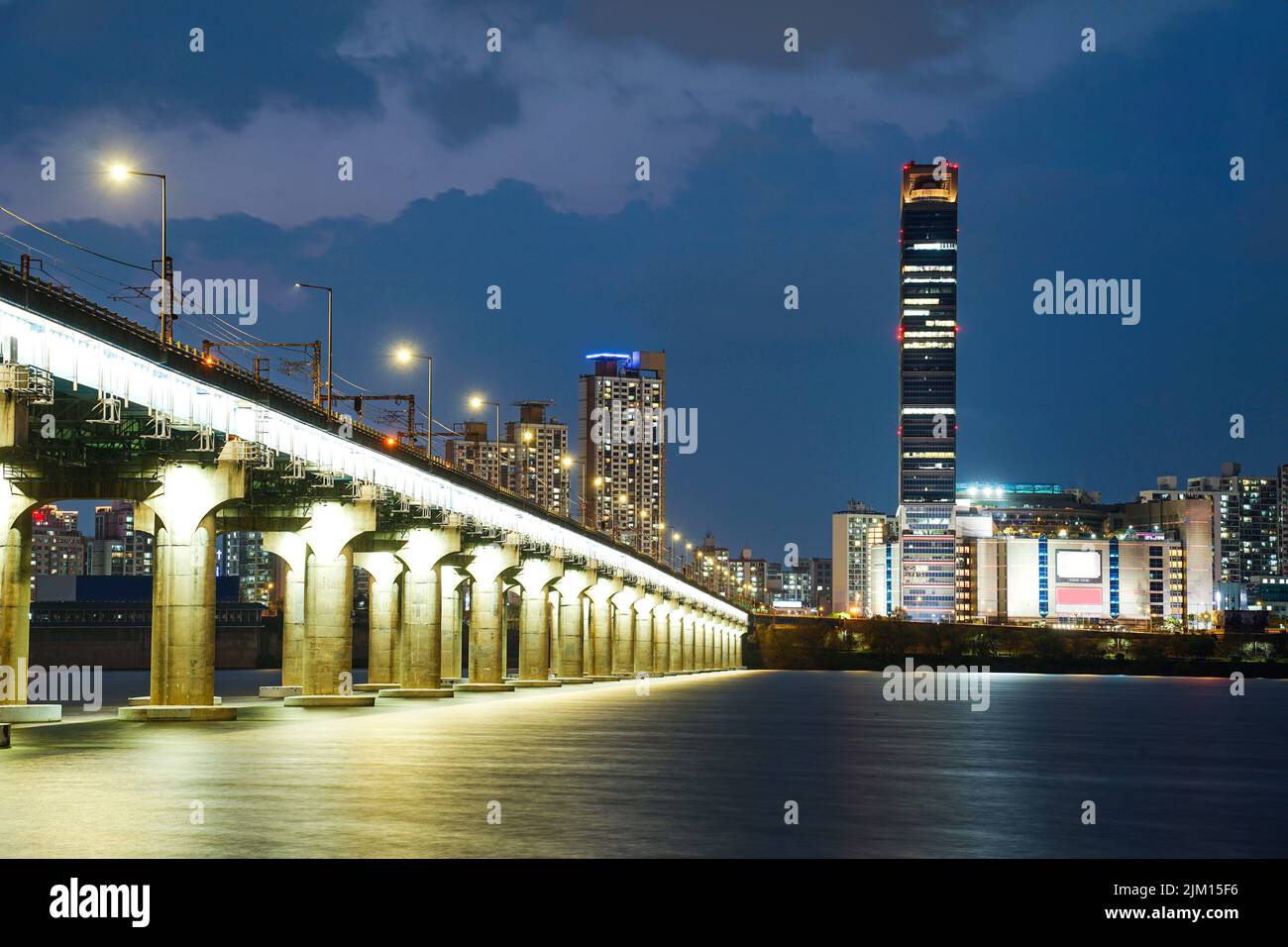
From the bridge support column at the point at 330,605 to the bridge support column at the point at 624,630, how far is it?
86.7m

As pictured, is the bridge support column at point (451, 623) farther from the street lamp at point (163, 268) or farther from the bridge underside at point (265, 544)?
the street lamp at point (163, 268)

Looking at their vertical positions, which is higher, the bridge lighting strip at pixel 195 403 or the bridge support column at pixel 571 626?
the bridge lighting strip at pixel 195 403

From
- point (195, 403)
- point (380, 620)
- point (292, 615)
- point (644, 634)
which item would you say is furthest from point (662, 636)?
point (195, 403)

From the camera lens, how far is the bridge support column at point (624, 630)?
164 m

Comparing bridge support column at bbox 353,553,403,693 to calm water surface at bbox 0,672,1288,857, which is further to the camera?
bridge support column at bbox 353,553,403,693

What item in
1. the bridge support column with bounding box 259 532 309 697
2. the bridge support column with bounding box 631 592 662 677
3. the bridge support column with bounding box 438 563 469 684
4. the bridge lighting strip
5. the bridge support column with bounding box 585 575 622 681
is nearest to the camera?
the bridge lighting strip

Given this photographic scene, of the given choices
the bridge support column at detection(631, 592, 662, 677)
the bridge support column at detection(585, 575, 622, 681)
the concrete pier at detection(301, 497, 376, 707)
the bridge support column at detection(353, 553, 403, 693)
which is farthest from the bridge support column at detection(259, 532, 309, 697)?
the bridge support column at detection(631, 592, 662, 677)

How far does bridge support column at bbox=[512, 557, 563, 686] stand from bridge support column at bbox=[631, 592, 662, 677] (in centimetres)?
4658

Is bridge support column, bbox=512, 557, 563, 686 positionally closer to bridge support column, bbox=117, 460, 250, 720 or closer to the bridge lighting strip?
the bridge lighting strip

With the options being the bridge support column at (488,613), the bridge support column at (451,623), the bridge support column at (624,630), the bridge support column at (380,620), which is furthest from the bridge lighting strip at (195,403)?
the bridge support column at (624,630)

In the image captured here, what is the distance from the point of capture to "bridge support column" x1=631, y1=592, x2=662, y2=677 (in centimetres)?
17050

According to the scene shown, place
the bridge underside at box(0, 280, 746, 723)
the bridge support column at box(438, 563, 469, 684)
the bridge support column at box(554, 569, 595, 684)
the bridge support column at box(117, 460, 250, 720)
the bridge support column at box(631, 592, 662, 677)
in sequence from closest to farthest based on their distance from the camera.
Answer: the bridge underside at box(0, 280, 746, 723) < the bridge support column at box(117, 460, 250, 720) < the bridge support column at box(438, 563, 469, 684) < the bridge support column at box(554, 569, 595, 684) < the bridge support column at box(631, 592, 662, 677)

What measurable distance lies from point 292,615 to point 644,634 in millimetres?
96732
